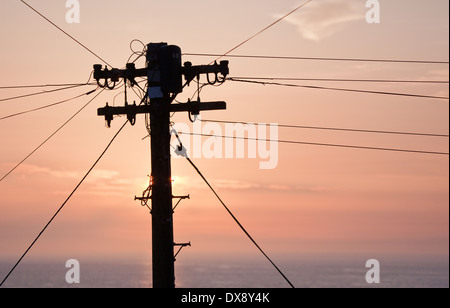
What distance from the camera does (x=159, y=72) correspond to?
19.2m

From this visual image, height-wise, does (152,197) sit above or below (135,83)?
below

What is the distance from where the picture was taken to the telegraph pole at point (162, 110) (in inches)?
727

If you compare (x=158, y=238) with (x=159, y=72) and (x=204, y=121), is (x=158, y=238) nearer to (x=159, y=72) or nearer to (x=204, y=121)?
(x=159, y=72)

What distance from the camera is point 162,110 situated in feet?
62.2

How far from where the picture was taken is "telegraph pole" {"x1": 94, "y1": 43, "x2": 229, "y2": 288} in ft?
60.6
